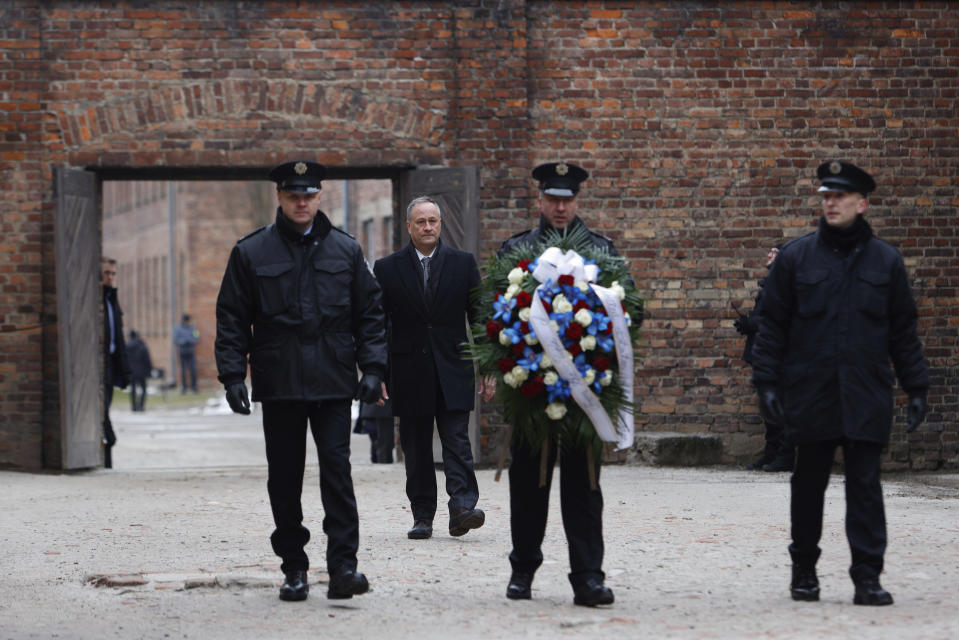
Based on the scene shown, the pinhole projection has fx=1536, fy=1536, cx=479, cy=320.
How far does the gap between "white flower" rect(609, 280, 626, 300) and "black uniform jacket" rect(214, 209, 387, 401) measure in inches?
44.2

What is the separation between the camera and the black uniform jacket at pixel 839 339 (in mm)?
6523

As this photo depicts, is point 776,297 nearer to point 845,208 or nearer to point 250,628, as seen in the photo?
point 845,208

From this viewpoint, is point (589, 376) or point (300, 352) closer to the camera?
point (589, 376)

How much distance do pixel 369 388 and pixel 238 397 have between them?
0.57 meters

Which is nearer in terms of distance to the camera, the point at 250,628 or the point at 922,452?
the point at 250,628

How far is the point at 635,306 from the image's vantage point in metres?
6.58

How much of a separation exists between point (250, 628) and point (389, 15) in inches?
308

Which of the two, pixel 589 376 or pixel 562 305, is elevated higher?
pixel 562 305

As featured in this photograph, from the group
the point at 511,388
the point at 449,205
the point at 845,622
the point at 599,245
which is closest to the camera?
the point at 845,622

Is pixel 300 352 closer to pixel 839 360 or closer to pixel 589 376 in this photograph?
pixel 589 376

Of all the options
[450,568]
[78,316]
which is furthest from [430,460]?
[78,316]

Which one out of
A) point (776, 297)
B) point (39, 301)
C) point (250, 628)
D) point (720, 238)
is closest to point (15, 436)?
point (39, 301)

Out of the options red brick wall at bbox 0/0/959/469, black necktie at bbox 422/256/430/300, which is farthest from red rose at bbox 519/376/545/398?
red brick wall at bbox 0/0/959/469

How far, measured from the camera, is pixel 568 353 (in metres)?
6.32
